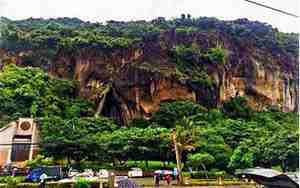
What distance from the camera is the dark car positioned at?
18.4 ft

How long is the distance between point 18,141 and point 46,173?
303 centimetres

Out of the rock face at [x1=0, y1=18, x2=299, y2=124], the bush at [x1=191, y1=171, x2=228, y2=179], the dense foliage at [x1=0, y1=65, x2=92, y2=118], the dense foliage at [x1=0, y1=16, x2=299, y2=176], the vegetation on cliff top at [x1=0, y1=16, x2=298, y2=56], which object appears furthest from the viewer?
the vegetation on cliff top at [x1=0, y1=16, x2=298, y2=56]

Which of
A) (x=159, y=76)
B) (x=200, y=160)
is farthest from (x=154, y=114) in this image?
(x=200, y=160)

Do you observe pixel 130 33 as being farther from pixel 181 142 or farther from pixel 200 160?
pixel 200 160

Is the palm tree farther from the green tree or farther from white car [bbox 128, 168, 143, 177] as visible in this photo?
white car [bbox 128, 168, 143, 177]

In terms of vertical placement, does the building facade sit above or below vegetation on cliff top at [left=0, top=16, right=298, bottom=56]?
below

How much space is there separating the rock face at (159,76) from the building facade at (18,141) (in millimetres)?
2932

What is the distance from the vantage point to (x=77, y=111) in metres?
10.3

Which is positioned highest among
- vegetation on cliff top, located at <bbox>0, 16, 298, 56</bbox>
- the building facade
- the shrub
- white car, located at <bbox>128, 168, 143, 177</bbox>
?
vegetation on cliff top, located at <bbox>0, 16, 298, 56</bbox>

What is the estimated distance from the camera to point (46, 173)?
575 cm

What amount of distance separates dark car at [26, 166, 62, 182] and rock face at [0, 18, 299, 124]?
15.9 feet

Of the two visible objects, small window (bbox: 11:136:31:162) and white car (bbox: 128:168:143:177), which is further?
small window (bbox: 11:136:31:162)

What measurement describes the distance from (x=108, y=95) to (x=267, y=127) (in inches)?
175

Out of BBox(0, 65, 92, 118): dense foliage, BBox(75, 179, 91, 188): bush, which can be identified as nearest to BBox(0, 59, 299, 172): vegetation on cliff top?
BBox(0, 65, 92, 118): dense foliage
